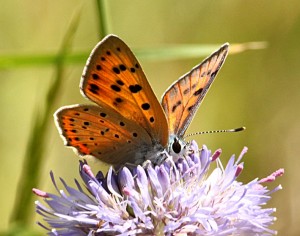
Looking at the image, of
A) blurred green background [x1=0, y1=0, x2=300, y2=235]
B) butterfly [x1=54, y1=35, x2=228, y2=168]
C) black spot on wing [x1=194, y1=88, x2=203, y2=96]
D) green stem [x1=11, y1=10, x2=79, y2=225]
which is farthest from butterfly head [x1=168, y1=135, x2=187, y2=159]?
blurred green background [x1=0, y1=0, x2=300, y2=235]

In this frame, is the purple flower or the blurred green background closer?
the purple flower

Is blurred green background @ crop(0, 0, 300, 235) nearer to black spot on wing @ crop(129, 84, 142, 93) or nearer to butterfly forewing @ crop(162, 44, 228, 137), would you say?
butterfly forewing @ crop(162, 44, 228, 137)

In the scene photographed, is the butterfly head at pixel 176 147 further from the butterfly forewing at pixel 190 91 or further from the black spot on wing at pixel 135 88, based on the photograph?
the black spot on wing at pixel 135 88

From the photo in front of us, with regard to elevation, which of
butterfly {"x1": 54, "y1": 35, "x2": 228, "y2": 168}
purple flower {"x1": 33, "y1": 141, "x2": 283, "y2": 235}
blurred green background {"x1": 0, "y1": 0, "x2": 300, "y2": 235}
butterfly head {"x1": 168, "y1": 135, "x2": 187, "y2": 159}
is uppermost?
blurred green background {"x1": 0, "y1": 0, "x2": 300, "y2": 235}

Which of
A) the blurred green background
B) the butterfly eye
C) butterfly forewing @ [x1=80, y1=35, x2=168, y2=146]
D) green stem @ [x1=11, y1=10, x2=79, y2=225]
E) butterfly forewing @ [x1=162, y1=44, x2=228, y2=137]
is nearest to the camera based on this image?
butterfly forewing @ [x1=80, y1=35, x2=168, y2=146]

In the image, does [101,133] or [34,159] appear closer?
[101,133]

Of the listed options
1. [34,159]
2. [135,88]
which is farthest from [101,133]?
[34,159]

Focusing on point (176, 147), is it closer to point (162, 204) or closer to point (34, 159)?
point (162, 204)

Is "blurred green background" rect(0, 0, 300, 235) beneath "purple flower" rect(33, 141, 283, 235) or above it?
above
